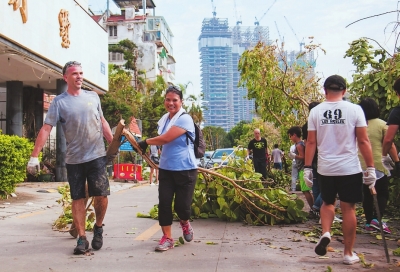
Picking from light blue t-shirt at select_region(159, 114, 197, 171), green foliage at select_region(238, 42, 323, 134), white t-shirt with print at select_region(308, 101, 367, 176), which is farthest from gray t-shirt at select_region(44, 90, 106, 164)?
green foliage at select_region(238, 42, 323, 134)

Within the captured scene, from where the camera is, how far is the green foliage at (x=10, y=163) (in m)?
10.6

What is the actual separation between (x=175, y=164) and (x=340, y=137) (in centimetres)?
187

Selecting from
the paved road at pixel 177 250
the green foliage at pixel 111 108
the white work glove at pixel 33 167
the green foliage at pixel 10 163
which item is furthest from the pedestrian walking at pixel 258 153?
the green foliage at pixel 111 108

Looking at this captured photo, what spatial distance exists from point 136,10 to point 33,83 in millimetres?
61219

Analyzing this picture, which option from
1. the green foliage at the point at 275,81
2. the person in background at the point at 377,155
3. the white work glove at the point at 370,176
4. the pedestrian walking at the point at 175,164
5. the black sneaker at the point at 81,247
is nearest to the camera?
the white work glove at the point at 370,176

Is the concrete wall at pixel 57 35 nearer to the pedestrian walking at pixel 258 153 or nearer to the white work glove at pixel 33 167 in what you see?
the pedestrian walking at pixel 258 153

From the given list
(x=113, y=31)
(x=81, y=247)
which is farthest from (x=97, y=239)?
(x=113, y=31)

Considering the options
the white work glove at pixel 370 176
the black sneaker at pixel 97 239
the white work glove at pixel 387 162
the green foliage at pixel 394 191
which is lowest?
the black sneaker at pixel 97 239

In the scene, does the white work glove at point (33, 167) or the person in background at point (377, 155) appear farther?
the person in background at point (377, 155)

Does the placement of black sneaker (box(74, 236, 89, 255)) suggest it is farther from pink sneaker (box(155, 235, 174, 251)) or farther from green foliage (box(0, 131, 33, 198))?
green foliage (box(0, 131, 33, 198))

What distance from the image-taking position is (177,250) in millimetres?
5422

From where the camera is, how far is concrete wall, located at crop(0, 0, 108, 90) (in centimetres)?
1255

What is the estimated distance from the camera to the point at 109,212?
30.0 ft

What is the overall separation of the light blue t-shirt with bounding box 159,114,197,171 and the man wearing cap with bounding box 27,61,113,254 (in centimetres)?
71
